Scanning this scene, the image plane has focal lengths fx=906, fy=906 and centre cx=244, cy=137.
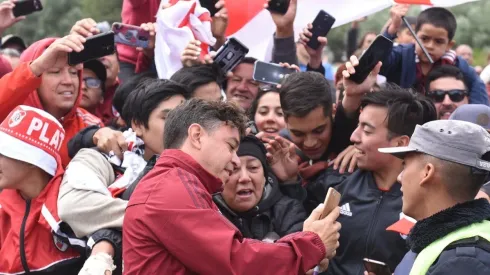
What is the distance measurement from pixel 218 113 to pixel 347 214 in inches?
47.6

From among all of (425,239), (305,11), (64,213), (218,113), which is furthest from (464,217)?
(305,11)

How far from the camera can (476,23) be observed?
1695 cm

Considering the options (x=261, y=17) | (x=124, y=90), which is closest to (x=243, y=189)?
(x=124, y=90)

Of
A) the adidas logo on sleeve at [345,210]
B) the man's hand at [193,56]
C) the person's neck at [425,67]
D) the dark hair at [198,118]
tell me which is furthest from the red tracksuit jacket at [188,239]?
the person's neck at [425,67]

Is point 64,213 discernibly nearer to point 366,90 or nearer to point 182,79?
point 182,79

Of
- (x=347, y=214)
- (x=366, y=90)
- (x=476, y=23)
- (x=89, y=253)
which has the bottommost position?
(x=476, y=23)

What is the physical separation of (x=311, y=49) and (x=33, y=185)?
2280 millimetres

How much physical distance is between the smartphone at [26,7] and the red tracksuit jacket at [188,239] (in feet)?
10.8

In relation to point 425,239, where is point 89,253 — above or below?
below

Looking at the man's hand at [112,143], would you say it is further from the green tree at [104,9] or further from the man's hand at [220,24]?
the green tree at [104,9]

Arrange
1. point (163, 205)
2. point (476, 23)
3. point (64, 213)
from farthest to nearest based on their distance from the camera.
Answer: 1. point (476, 23)
2. point (64, 213)
3. point (163, 205)

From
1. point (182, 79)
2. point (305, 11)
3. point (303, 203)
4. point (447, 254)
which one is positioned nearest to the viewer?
point (447, 254)

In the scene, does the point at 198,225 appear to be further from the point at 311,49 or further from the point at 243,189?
the point at 311,49

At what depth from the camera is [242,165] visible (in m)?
5.32
